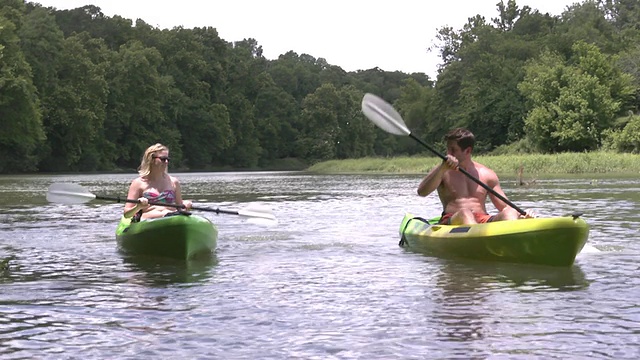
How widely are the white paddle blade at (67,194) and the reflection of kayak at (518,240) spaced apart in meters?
4.08

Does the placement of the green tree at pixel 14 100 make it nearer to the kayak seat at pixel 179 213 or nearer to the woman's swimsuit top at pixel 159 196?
the woman's swimsuit top at pixel 159 196

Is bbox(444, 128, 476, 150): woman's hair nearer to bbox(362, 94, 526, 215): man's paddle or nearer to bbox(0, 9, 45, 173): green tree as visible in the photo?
bbox(362, 94, 526, 215): man's paddle

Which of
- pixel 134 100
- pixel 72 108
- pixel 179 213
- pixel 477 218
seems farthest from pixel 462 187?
pixel 134 100

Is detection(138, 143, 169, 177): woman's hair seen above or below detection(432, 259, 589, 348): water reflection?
above

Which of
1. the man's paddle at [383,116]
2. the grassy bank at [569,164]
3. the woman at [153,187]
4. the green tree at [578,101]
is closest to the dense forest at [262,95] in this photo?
the green tree at [578,101]

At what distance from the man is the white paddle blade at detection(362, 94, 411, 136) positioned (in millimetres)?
953

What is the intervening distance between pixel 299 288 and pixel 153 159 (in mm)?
3132

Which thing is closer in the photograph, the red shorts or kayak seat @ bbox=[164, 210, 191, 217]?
the red shorts

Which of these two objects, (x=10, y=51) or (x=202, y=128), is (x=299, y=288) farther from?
(x=202, y=128)

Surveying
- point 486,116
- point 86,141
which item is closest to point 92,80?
point 86,141

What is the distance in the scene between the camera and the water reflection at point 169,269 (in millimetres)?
7461

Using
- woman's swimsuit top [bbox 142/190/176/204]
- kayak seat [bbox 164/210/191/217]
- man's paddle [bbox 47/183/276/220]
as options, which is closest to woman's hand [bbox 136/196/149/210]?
woman's swimsuit top [bbox 142/190/176/204]

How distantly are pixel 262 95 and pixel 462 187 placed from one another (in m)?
89.7

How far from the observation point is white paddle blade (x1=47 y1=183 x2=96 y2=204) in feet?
34.2
